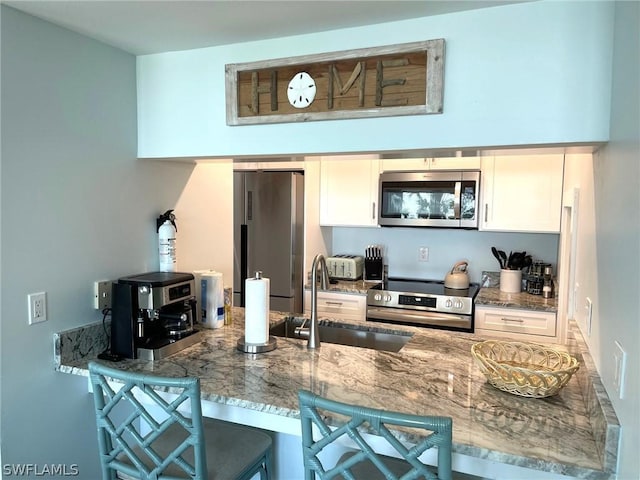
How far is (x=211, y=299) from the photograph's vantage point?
2334mm

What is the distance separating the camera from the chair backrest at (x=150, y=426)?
142cm

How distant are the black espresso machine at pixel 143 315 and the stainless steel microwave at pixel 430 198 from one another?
2159 mm

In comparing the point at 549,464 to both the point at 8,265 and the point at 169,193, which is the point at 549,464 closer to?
the point at 8,265

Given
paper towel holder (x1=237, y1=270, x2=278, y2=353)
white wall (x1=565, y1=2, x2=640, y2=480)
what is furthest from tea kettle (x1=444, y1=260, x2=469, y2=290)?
paper towel holder (x1=237, y1=270, x2=278, y2=353)

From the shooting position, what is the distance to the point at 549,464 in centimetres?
121

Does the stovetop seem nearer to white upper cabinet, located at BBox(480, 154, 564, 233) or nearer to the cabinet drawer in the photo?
the cabinet drawer

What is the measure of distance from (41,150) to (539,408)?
2.02 metres

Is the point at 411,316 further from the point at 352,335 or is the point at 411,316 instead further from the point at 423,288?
the point at 352,335

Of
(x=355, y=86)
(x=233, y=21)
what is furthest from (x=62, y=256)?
(x=355, y=86)

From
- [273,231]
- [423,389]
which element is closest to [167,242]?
[423,389]

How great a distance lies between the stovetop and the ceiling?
2.38m

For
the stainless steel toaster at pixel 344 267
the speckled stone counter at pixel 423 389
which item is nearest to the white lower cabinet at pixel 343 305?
the stainless steel toaster at pixel 344 267

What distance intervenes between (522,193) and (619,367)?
2435 millimetres

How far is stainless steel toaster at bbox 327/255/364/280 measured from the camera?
407 centimetres
